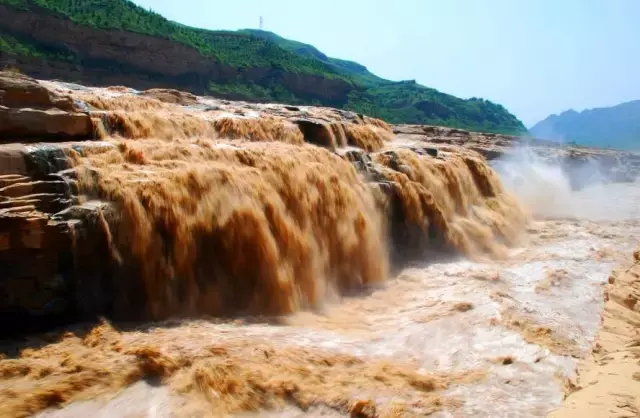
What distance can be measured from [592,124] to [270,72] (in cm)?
7545

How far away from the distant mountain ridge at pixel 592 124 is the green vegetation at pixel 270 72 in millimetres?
21128

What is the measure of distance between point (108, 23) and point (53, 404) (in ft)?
122

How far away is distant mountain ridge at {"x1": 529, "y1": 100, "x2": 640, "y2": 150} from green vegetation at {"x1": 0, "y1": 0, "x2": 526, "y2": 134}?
21.1 m

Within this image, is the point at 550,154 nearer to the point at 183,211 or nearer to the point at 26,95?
the point at 183,211

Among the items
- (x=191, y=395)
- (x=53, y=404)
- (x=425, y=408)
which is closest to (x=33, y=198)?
(x=53, y=404)

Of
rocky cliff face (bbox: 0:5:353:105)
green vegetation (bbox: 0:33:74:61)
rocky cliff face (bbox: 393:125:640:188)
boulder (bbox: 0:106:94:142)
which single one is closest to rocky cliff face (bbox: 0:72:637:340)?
boulder (bbox: 0:106:94:142)

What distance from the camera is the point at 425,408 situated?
13.1 ft

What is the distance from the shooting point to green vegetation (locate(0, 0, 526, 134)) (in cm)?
3609

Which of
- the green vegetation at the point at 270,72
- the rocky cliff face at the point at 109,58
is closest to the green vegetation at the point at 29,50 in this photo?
the green vegetation at the point at 270,72

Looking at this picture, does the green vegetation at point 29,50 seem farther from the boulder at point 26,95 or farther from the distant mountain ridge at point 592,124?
the distant mountain ridge at point 592,124

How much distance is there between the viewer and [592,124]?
321ft

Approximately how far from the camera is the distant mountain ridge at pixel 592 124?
86.6 m

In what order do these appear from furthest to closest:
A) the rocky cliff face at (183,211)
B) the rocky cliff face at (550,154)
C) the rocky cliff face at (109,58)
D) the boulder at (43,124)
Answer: the rocky cliff face at (109,58) → the rocky cliff face at (550,154) → the boulder at (43,124) → the rocky cliff face at (183,211)

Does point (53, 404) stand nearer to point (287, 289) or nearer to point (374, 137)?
point (287, 289)
